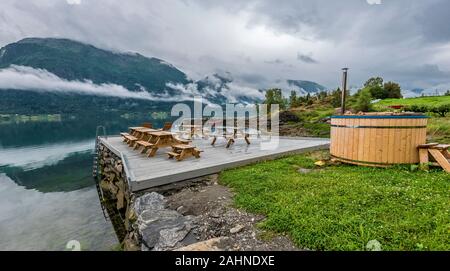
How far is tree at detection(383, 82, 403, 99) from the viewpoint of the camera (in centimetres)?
3883

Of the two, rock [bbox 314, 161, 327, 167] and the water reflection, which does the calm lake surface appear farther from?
rock [bbox 314, 161, 327, 167]

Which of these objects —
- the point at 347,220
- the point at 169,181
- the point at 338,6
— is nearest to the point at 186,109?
the point at 169,181

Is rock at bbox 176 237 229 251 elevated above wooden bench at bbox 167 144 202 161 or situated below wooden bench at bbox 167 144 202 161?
below

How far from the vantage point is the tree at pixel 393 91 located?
38.8 metres

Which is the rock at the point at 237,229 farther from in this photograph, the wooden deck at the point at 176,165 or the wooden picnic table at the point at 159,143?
the wooden picnic table at the point at 159,143

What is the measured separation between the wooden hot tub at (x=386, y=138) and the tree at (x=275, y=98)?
39863 mm

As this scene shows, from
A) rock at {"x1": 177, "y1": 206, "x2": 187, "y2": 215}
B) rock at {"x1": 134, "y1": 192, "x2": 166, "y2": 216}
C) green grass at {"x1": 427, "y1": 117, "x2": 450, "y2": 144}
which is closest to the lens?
rock at {"x1": 177, "y1": 206, "x2": 187, "y2": 215}

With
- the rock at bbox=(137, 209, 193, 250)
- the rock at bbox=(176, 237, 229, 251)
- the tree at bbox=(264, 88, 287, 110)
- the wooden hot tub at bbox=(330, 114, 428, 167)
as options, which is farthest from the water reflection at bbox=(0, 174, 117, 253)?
the tree at bbox=(264, 88, 287, 110)

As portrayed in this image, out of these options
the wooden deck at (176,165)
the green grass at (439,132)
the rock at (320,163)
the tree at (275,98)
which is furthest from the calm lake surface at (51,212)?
the tree at (275,98)

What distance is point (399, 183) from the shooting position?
5.22m

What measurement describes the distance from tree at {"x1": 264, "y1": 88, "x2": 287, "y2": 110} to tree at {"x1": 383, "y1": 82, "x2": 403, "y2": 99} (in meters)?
17.9

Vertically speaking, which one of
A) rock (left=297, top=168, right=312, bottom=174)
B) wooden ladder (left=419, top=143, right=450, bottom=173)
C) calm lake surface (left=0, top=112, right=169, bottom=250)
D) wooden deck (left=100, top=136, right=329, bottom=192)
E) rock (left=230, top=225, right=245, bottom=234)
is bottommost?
calm lake surface (left=0, top=112, right=169, bottom=250)
